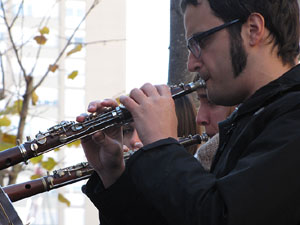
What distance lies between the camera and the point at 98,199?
2.65 meters

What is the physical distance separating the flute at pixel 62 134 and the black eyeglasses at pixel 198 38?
1.35ft

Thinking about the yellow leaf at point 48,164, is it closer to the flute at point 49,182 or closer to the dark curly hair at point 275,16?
the flute at point 49,182

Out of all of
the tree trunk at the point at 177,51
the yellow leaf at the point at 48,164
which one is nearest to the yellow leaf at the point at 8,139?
the yellow leaf at the point at 48,164

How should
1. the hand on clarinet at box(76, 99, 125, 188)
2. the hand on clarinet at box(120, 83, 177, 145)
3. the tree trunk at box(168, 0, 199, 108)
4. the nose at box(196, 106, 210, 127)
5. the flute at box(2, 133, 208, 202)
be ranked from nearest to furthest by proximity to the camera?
the hand on clarinet at box(120, 83, 177, 145) → the hand on clarinet at box(76, 99, 125, 188) → the flute at box(2, 133, 208, 202) → the nose at box(196, 106, 210, 127) → the tree trunk at box(168, 0, 199, 108)

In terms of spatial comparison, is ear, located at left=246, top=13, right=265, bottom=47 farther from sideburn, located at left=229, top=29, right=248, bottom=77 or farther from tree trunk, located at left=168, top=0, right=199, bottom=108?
tree trunk, located at left=168, top=0, right=199, bottom=108

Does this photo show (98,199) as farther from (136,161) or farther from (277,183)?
(277,183)

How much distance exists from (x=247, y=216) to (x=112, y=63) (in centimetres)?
1280

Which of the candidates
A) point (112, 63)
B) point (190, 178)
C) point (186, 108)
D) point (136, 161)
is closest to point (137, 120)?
point (136, 161)

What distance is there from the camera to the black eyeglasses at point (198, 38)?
2.24m

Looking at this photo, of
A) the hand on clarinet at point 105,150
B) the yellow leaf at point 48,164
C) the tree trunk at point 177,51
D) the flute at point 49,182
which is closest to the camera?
the hand on clarinet at point 105,150

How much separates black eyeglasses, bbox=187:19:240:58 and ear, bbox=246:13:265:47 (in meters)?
0.05

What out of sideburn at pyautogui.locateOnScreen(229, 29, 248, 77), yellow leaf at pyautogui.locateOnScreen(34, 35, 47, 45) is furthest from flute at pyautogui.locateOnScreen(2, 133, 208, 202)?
yellow leaf at pyautogui.locateOnScreen(34, 35, 47, 45)

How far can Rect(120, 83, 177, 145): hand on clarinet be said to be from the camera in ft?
7.08

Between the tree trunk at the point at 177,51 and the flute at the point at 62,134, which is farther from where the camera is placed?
the tree trunk at the point at 177,51
